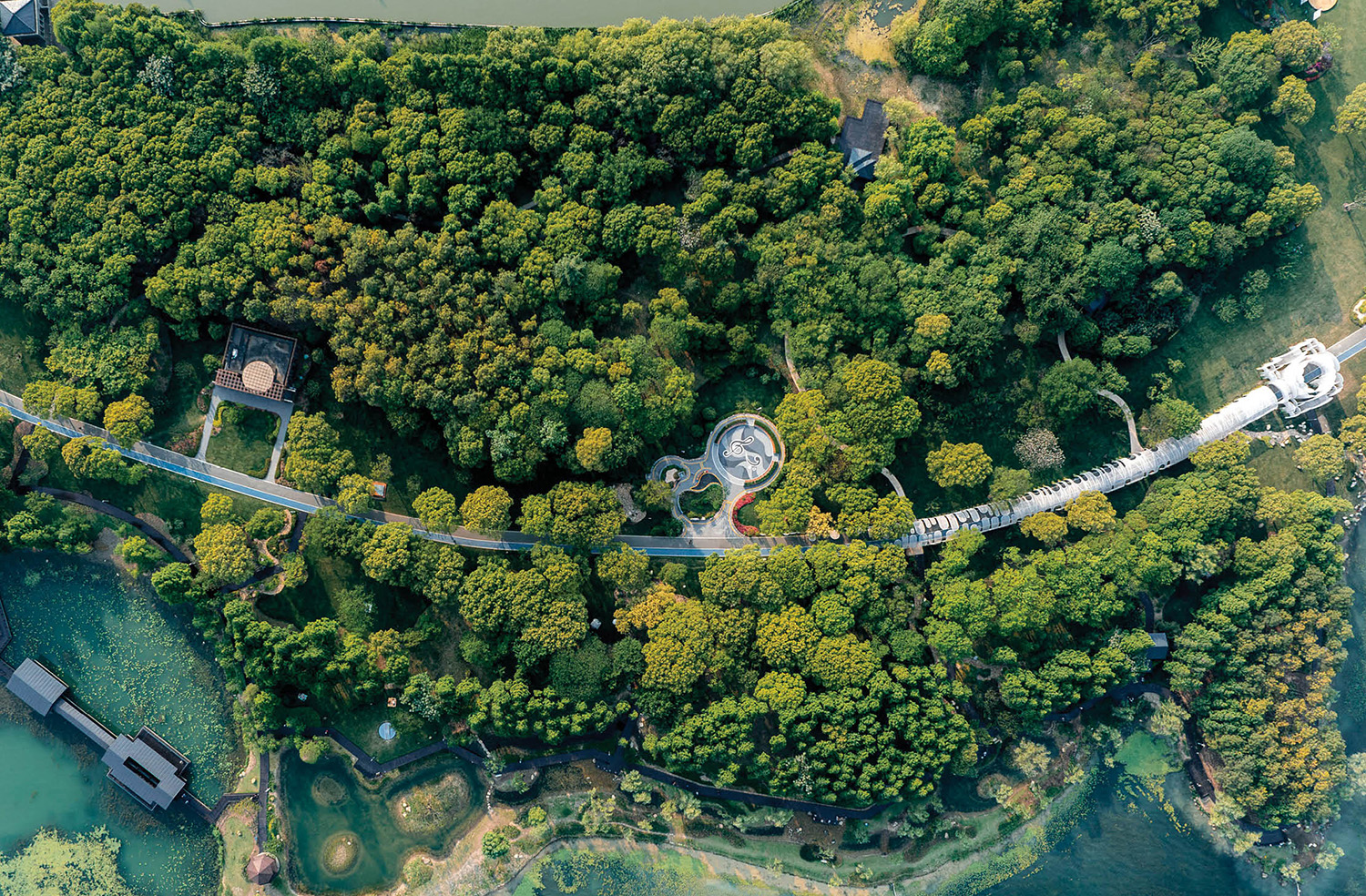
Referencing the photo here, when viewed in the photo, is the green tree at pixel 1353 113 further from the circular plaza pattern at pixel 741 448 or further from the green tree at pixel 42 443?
the green tree at pixel 42 443

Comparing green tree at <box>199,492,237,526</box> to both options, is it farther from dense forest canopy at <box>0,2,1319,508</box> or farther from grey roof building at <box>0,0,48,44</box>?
grey roof building at <box>0,0,48,44</box>

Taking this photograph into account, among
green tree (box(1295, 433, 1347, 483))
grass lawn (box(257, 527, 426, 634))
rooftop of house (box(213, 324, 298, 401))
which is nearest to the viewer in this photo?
rooftop of house (box(213, 324, 298, 401))

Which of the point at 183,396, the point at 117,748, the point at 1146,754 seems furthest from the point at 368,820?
the point at 1146,754

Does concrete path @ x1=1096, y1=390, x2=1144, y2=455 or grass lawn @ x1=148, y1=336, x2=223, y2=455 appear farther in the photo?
concrete path @ x1=1096, y1=390, x2=1144, y2=455

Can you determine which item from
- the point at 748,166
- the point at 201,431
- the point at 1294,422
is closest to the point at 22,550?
the point at 201,431

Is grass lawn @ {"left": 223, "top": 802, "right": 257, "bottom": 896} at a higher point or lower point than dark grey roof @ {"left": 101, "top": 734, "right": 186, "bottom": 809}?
lower

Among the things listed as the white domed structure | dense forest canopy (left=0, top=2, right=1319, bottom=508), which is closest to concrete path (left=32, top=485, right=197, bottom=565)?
dense forest canopy (left=0, top=2, right=1319, bottom=508)

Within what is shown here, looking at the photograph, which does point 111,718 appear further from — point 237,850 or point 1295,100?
point 1295,100
